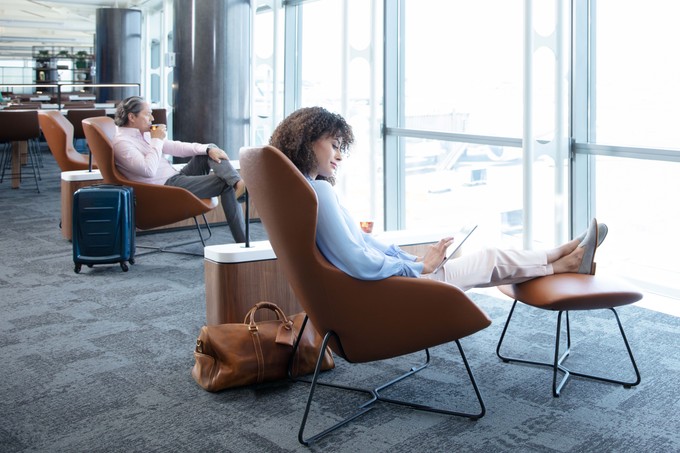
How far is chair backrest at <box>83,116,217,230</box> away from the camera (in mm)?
5172

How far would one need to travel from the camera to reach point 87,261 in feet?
16.4

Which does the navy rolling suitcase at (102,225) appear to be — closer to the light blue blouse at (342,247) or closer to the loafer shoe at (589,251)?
the light blue blouse at (342,247)

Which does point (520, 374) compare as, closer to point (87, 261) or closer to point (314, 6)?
point (87, 261)

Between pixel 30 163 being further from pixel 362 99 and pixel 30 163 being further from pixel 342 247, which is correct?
pixel 342 247

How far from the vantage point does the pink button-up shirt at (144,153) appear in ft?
17.1

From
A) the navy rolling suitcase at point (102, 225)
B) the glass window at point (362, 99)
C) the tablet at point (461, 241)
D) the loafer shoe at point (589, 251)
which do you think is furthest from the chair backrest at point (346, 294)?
the glass window at point (362, 99)

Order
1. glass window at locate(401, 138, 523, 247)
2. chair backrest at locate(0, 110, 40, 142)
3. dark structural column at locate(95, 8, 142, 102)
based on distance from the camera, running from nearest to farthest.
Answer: glass window at locate(401, 138, 523, 247) → chair backrest at locate(0, 110, 40, 142) → dark structural column at locate(95, 8, 142, 102)

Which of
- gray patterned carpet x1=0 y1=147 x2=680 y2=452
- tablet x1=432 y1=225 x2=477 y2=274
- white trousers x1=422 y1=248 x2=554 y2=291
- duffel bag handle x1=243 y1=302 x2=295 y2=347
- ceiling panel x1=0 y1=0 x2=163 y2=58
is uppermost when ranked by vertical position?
ceiling panel x1=0 y1=0 x2=163 y2=58

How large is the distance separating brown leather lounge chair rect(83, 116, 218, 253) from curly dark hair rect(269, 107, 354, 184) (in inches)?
98.0

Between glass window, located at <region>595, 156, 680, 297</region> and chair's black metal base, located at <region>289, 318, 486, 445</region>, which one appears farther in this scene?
glass window, located at <region>595, 156, 680, 297</region>

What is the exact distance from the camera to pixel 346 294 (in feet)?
8.40

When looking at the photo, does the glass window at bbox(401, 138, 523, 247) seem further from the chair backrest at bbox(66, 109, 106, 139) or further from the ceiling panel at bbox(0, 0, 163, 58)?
the ceiling panel at bbox(0, 0, 163, 58)

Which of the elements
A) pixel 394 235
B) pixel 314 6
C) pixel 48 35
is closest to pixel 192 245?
pixel 394 235

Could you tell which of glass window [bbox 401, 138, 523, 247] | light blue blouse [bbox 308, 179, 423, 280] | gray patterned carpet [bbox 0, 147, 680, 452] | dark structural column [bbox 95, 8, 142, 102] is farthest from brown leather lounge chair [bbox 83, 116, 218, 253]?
dark structural column [bbox 95, 8, 142, 102]
